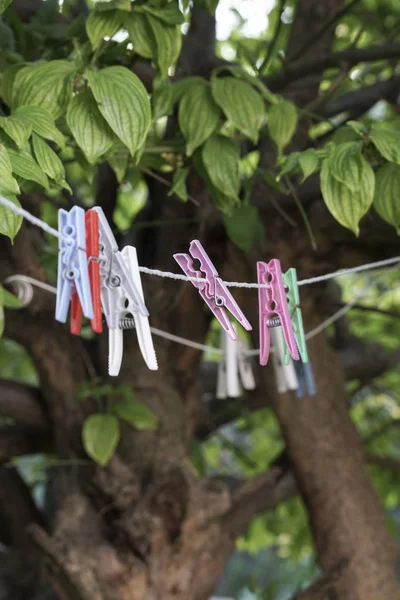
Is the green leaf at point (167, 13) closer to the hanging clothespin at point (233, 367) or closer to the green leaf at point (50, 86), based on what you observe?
the green leaf at point (50, 86)

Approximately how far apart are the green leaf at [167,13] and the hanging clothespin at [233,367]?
1.51 feet

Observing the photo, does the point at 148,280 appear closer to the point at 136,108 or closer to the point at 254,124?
the point at 254,124

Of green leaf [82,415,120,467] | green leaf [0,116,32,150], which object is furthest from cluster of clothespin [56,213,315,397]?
green leaf [82,415,120,467]

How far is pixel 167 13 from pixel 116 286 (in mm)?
350

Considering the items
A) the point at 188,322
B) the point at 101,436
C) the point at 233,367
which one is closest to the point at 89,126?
the point at 233,367

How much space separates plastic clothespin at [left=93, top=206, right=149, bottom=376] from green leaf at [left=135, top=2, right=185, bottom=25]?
11.0 inches

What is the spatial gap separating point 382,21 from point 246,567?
3.98 m

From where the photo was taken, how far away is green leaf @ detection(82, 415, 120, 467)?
1.26 m

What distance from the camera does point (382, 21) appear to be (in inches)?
63.1

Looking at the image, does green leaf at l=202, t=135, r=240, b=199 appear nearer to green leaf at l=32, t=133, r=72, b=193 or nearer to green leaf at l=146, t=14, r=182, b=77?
green leaf at l=146, t=14, r=182, b=77

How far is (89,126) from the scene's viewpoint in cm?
81

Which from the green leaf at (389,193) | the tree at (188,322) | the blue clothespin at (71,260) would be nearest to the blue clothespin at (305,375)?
the tree at (188,322)

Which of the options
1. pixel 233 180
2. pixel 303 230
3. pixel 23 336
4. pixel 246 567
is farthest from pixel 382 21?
pixel 246 567

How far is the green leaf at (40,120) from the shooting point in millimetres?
769
